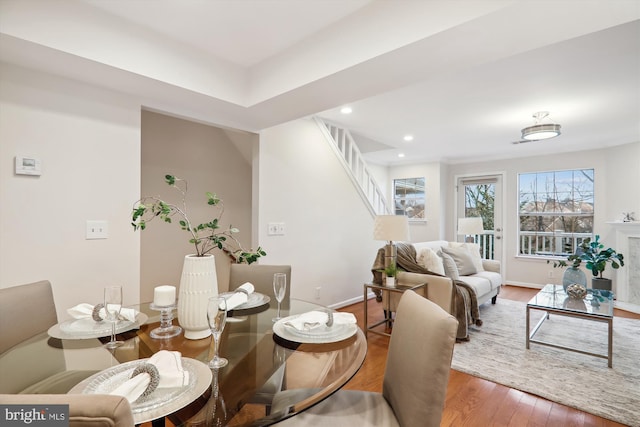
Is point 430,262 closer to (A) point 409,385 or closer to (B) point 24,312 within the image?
(A) point 409,385

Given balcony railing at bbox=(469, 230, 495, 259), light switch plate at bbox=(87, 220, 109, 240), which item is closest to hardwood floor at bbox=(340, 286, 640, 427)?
light switch plate at bbox=(87, 220, 109, 240)

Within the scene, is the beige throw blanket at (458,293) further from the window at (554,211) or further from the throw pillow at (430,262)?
the window at (554,211)

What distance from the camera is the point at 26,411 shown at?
0.54 meters

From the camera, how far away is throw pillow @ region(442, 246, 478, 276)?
4.06 metres

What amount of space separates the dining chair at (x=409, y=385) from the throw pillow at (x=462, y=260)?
3.04 meters

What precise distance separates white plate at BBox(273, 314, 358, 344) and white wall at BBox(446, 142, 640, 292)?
525 cm

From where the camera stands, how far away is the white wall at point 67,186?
184cm

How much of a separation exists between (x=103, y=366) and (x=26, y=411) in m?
0.56

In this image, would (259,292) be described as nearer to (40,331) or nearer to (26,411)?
(40,331)

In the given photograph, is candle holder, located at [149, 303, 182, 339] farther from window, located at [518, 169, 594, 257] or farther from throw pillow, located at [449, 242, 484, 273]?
window, located at [518, 169, 594, 257]

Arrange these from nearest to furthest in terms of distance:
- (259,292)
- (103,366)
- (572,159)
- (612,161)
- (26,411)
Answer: (26,411), (103,366), (259,292), (612,161), (572,159)

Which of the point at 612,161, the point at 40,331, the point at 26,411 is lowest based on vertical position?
the point at 40,331

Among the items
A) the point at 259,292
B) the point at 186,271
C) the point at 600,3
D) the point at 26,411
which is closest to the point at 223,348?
the point at 186,271

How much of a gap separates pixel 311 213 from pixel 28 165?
2425 millimetres
